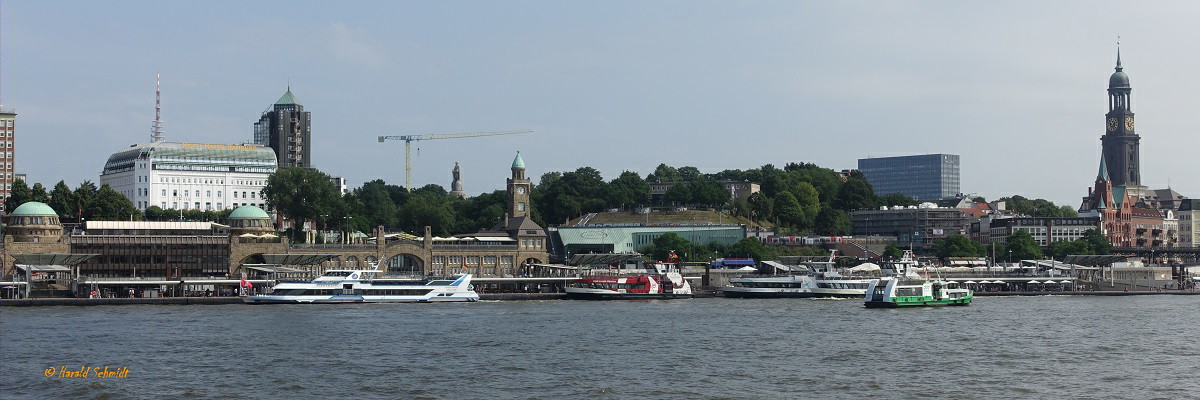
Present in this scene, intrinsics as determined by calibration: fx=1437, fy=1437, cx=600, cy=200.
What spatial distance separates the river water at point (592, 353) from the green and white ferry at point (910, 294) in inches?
262

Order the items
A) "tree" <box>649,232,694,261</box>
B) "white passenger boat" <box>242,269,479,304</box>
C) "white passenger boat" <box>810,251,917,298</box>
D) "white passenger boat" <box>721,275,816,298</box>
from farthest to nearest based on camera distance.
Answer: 1. "tree" <box>649,232,694,261</box>
2. "white passenger boat" <box>721,275,816,298</box>
3. "white passenger boat" <box>810,251,917,298</box>
4. "white passenger boat" <box>242,269,479,304</box>

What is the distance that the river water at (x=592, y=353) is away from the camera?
53250mm

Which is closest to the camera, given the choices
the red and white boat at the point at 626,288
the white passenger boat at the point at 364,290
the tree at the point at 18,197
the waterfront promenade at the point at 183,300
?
the waterfront promenade at the point at 183,300

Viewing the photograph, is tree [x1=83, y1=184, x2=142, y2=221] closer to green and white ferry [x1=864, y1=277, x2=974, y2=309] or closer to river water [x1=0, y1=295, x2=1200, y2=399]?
river water [x1=0, y1=295, x2=1200, y2=399]

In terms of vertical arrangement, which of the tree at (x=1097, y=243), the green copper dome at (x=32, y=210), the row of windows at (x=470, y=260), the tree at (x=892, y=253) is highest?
the green copper dome at (x=32, y=210)

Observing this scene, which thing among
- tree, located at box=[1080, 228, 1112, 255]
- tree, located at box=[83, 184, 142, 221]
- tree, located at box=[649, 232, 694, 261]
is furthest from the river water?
tree, located at box=[1080, 228, 1112, 255]

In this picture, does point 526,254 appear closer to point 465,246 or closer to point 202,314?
point 465,246

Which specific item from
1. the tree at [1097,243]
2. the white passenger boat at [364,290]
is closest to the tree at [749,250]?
the tree at [1097,243]

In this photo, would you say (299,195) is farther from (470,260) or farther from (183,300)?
(183,300)

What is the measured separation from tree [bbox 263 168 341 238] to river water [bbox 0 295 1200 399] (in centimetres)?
5212

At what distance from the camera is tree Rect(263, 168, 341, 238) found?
152875 mm

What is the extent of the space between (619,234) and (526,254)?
103ft

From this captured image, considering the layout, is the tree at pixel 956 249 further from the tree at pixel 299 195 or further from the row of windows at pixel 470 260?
the tree at pixel 299 195

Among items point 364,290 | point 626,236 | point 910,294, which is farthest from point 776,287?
point 626,236
